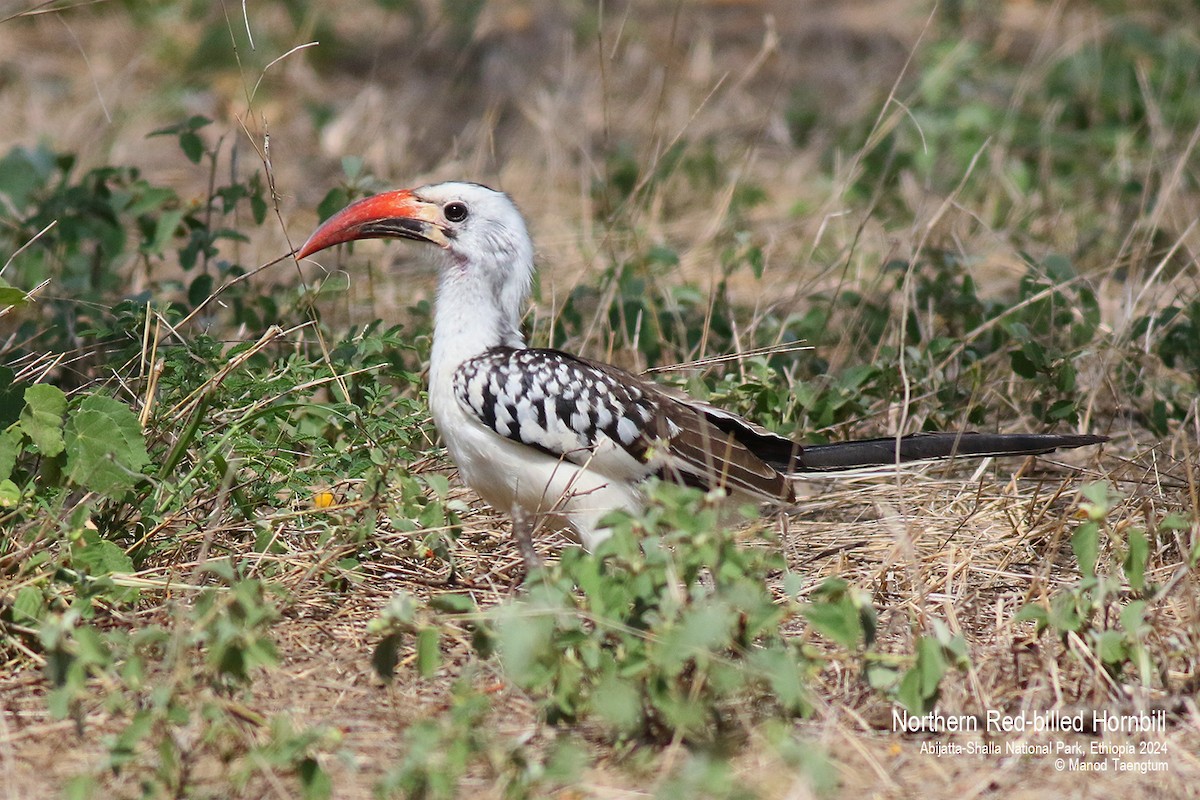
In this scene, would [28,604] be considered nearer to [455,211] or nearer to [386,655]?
[386,655]

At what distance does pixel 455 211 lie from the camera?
359 centimetres

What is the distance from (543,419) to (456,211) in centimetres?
70

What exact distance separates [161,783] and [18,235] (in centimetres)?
279

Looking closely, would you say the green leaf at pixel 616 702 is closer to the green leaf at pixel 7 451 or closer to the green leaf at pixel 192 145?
the green leaf at pixel 7 451

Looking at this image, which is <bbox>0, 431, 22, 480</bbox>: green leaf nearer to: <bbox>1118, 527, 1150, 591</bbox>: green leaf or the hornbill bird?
the hornbill bird

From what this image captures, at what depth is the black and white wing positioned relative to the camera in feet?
10.6

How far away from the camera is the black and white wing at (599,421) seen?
3.22 metres

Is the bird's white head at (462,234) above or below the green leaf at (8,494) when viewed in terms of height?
above

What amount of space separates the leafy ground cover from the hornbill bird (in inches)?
6.5

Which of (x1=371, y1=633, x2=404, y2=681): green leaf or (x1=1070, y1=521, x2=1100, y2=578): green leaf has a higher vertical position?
(x1=1070, y1=521, x2=1100, y2=578): green leaf

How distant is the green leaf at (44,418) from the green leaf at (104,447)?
1.5 inches

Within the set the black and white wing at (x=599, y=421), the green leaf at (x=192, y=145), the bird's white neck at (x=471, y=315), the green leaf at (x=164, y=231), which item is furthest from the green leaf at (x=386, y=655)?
the green leaf at (x=164, y=231)

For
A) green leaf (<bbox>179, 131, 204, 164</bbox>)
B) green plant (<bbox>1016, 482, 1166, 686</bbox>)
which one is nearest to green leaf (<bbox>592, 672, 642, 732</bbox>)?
green plant (<bbox>1016, 482, 1166, 686</bbox>)

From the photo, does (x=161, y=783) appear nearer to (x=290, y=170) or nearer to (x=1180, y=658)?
(x=1180, y=658)
